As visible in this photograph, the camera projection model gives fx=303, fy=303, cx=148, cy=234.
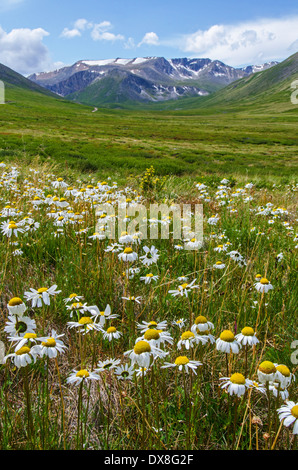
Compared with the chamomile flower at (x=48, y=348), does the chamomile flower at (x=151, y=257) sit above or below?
above

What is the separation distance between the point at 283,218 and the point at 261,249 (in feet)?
6.83

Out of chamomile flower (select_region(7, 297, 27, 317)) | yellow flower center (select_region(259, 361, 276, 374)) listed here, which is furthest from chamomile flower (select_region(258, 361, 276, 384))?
chamomile flower (select_region(7, 297, 27, 317))

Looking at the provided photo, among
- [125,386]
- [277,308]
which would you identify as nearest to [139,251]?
[277,308]

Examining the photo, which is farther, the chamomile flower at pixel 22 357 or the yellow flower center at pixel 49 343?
the yellow flower center at pixel 49 343

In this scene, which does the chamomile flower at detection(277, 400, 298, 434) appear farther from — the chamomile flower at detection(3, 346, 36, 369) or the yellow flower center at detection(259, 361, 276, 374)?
the chamomile flower at detection(3, 346, 36, 369)

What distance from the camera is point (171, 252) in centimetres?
392

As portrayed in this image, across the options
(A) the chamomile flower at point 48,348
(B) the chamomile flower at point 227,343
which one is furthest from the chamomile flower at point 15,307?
(B) the chamomile flower at point 227,343

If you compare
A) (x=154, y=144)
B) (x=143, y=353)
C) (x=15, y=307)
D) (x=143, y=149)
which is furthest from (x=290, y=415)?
(x=154, y=144)

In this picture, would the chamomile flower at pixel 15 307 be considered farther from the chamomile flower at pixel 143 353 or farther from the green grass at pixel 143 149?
the green grass at pixel 143 149

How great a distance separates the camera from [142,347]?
1.37 metres

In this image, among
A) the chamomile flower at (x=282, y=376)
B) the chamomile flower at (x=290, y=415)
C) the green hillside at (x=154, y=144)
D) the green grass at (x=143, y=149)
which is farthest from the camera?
the green hillside at (x=154, y=144)

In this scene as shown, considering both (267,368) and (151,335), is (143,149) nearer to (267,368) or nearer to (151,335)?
(151,335)

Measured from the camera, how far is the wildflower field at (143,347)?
4.82 feet
